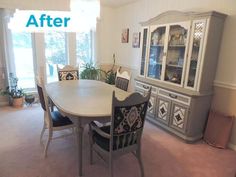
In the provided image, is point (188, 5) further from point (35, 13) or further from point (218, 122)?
point (35, 13)

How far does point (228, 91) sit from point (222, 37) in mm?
768

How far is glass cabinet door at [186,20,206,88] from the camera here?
2484 mm

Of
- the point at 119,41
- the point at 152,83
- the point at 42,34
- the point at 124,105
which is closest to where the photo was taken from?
the point at 124,105

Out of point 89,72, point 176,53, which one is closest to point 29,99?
point 89,72

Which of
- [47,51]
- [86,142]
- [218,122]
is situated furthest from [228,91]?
[47,51]

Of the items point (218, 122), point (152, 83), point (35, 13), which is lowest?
point (218, 122)

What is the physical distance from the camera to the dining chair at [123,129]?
1622 millimetres


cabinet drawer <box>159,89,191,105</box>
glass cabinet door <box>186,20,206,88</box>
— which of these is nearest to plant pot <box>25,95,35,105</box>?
cabinet drawer <box>159,89,191,105</box>

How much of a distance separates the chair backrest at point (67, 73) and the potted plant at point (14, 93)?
3.77ft

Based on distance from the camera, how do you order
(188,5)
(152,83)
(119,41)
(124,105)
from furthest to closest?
(119,41), (152,83), (188,5), (124,105)

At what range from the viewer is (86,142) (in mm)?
2684

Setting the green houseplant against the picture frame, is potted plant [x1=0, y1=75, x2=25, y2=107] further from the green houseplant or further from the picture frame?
the picture frame

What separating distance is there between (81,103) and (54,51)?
114 inches

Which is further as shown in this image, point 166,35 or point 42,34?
point 42,34
